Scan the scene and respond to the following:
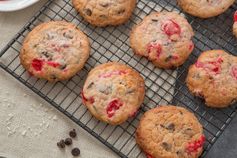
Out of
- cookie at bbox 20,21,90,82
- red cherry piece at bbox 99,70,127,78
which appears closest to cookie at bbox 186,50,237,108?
red cherry piece at bbox 99,70,127,78

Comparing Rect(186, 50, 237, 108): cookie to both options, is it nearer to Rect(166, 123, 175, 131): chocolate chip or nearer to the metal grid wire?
the metal grid wire

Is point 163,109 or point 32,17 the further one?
point 32,17

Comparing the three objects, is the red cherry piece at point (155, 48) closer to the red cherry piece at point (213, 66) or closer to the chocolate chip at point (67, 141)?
the red cherry piece at point (213, 66)

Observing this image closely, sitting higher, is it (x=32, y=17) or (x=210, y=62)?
(x=210, y=62)

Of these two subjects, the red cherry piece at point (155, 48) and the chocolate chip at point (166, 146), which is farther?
the red cherry piece at point (155, 48)

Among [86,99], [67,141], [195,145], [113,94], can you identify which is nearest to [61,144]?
[67,141]

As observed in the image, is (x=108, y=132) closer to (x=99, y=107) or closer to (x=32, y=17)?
(x=99, y=107)

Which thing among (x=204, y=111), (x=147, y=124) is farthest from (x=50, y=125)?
(x=204, y=111)

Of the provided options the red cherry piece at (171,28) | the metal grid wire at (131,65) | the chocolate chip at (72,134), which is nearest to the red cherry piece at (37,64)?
the metal grid wire at (131,65)
